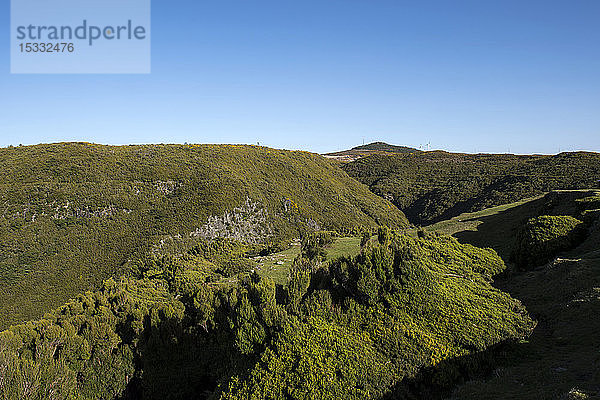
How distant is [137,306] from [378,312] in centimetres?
1174

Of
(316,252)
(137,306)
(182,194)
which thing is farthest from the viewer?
(182,194)

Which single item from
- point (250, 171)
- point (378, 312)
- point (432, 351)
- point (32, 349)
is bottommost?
point (32, 349)

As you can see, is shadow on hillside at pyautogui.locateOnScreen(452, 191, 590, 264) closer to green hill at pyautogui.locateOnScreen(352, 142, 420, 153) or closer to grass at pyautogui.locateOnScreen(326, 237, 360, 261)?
grass at pyautogui.locateOnScreen(326, 237, 360, 261)

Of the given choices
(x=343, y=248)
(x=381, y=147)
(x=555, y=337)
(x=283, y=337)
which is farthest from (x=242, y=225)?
(x=381, y=147)

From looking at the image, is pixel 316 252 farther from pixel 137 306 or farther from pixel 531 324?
pixel 531 324

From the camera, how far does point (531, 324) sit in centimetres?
1110

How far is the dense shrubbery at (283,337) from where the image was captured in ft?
30.2

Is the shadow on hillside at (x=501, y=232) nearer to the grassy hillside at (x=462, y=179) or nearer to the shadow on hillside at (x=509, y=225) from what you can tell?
the shadow on hillside at (x=509, y=225)

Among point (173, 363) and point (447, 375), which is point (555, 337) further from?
point (173, 363)

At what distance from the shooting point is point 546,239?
18672 millimetres

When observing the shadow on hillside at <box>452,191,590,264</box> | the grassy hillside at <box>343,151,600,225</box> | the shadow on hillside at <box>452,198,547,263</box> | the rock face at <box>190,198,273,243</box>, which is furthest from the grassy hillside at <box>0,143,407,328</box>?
the shadow on hillside at <box>452,191,590,264</box>

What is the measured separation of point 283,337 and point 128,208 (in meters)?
44.0

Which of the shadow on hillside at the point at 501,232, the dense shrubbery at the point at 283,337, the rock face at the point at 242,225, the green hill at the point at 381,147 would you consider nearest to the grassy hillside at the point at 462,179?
the shadow on hillside at the point at 501,232

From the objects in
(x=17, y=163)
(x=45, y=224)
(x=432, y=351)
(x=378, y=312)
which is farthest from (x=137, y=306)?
(x=17, y=163)
